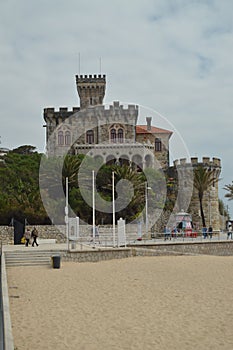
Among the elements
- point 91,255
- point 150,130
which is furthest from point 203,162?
point 91,255

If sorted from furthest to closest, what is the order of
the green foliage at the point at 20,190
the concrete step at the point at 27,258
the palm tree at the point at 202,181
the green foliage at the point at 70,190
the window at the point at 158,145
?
1. the window at the point at 158,145
2. the palm tree at the point at 202,181
3. the green foliage at the point at 70,190
4. the green foliage at the point at 20,190
5. the concrete step at the point at 27,258

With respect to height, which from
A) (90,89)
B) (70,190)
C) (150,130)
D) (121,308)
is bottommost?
(121,308)

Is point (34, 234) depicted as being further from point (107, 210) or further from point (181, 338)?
point (181, 338)

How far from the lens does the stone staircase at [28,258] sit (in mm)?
22594

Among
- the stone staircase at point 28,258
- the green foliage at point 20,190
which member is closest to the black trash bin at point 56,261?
the stone staircase at point 28,258

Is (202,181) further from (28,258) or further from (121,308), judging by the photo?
Answer: (121,308)

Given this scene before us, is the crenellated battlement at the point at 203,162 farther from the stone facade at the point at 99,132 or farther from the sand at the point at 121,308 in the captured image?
the sand at the point at 121,308

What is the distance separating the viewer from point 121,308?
11.7 m

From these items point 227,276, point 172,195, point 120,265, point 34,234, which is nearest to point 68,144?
point 172,195

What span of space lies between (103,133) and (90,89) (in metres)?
6.38

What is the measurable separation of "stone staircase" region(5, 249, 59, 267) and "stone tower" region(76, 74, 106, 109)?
37.5 metres

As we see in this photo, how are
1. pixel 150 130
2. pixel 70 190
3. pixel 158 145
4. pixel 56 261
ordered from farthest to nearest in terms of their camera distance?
pixel 150 130 < pixel 158 145 < pixel 70 190 < pixel 56 261

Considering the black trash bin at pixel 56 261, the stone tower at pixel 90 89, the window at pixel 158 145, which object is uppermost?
the stone tower at pixel 90 89

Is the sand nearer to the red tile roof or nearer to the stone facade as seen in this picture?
the stone facade
